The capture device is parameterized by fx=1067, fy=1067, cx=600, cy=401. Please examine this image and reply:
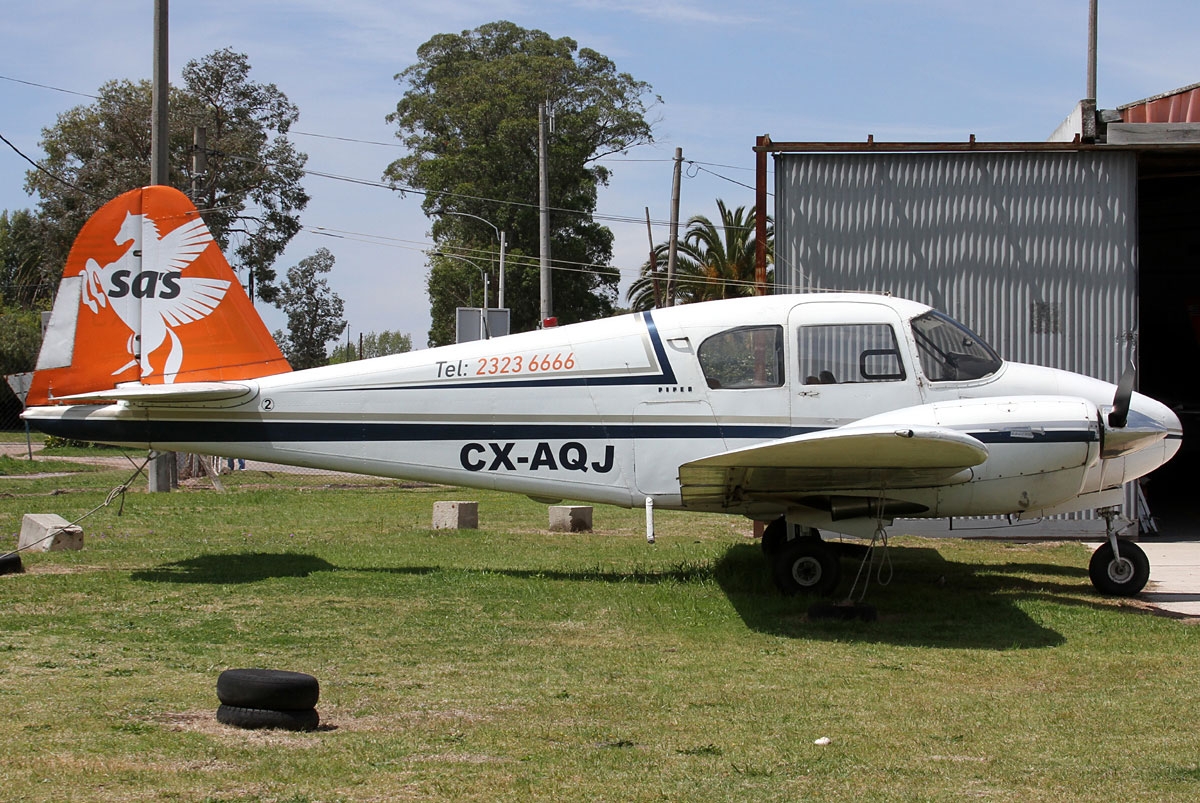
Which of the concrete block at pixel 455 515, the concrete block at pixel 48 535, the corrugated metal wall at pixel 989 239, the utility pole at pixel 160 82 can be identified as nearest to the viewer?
the concrete block at pixel 48 535

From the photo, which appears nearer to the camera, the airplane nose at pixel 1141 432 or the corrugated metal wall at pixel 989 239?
the airplane nose at pixel 1141 432

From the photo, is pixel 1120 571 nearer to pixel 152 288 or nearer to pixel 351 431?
pixel 351 431

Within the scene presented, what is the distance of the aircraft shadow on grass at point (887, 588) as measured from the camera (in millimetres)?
8531

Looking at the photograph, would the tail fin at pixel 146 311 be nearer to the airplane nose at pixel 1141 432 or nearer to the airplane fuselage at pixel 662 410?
the airplane fuselage at pixel 662 410

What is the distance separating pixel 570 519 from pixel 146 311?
6188 mm

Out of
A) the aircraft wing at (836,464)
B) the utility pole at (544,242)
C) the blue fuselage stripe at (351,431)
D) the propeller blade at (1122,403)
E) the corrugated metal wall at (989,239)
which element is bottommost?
the aircraft wing at (836,464)

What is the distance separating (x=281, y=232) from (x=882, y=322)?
3780 centimetres

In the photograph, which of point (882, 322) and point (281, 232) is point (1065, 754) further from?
point (281, 232)

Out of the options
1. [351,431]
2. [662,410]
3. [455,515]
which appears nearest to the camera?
[662,410]

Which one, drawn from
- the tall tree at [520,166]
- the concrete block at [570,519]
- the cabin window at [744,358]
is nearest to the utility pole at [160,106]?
the concrete block at [570,519]

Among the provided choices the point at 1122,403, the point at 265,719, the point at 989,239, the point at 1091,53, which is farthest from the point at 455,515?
the point at 1091,53

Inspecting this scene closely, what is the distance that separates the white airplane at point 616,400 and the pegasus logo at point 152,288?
0.02 meters

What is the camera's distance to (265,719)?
5586mm

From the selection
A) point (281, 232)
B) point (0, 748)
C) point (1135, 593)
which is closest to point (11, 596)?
point (0, 748)
